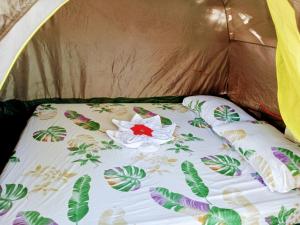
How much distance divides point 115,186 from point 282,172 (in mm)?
784

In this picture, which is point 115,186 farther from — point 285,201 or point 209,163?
point 285,201

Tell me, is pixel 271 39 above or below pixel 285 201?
above

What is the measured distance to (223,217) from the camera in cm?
134

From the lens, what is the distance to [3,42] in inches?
38.7

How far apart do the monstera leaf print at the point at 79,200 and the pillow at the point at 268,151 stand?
0.84 metres

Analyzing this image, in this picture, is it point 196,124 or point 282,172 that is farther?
point 196,124

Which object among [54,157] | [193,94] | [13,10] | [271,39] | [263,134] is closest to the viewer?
[13,10]

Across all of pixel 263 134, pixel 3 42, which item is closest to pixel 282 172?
pixel 263 134

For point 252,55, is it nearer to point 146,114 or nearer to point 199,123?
point 199,123

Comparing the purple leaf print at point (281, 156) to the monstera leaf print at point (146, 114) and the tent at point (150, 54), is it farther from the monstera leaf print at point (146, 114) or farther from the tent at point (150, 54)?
the monstera leaf print at point (146, 114)

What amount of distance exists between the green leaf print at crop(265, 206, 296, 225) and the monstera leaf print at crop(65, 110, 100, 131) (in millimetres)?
1111

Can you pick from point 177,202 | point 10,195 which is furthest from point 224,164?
point 10,195

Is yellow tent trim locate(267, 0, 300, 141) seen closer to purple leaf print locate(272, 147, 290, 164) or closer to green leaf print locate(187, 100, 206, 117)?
purple leaf print locate(272, 147, 290, 164)

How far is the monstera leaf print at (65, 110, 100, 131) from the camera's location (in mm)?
2028
